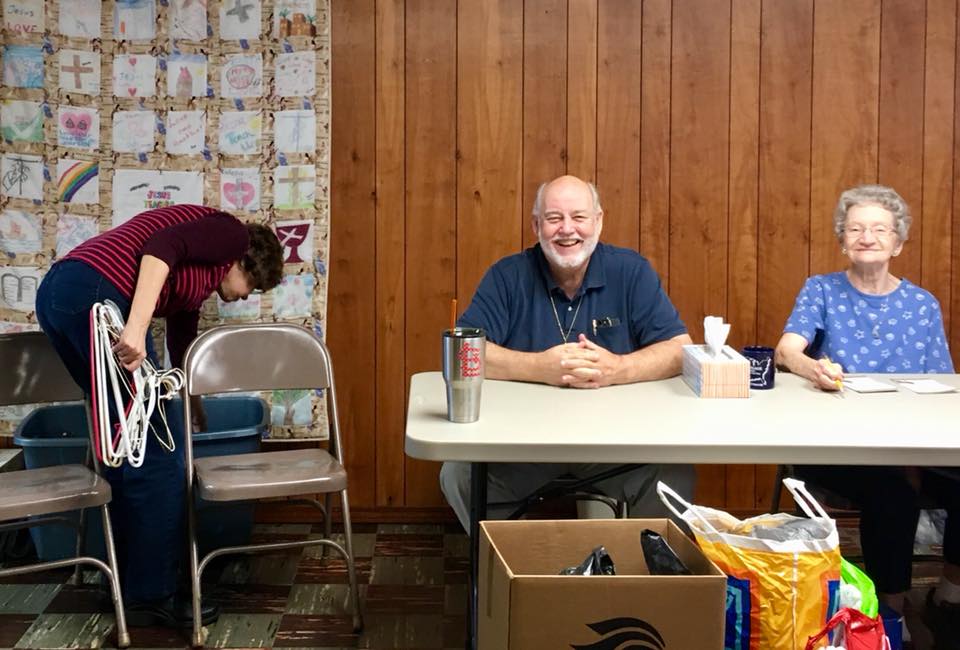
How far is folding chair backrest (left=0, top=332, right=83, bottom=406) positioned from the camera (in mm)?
2879

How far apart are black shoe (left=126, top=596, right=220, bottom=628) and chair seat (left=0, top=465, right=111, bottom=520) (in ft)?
1.17

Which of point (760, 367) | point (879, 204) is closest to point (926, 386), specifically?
point (760, 367)

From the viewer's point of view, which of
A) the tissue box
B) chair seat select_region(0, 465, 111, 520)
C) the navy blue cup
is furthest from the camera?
chair seat select_region(0, 465, 111, 520)

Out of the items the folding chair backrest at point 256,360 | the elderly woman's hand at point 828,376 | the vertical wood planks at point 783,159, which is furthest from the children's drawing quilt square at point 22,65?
the elderly woman's hand at point 828,376

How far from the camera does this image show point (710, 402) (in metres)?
A: 2.10

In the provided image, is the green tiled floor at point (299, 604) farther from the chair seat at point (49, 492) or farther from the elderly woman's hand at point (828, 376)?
the elderly woman's hand at point (828, 376)

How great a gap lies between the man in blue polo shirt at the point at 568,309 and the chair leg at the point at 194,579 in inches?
26.9

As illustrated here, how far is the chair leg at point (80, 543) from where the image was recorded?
2.91m

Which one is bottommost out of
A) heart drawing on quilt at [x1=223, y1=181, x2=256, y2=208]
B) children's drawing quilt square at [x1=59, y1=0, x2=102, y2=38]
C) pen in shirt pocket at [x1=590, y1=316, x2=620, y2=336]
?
pen in shirt pocket at [x1=590, y1=316, x2=620, y2=336]

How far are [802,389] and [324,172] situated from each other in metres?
1.84

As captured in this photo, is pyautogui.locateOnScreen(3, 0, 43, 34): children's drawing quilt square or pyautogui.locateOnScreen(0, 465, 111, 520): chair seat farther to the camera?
pyautogui.locateOnScreen(3, 0, 43, 34): children's drawing quilt square

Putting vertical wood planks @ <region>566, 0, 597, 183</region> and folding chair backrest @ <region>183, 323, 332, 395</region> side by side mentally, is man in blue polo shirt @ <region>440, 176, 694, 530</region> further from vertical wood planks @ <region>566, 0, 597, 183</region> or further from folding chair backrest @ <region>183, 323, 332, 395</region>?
vertical wood planks @ <region>566, 0, 597, 183</region>

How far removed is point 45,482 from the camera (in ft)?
8.51

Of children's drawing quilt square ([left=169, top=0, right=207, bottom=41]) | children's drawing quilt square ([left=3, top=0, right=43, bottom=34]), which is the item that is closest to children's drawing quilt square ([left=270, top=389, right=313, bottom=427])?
children's drawing quilt square ([left=169, top=0, right=207, bottom=41])
